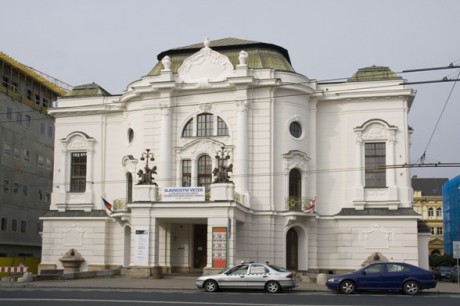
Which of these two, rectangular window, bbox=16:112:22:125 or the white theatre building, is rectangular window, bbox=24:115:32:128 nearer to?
rectangular window, bbox=16:112:22:125

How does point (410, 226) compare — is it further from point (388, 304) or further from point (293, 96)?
point (388, 304)

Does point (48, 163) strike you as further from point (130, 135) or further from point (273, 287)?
point (273, 287)

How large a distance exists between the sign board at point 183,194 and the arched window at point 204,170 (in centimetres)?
493

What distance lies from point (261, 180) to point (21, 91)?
107ft

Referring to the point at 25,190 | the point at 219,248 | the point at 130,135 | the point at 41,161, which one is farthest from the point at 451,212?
the point at 219,248

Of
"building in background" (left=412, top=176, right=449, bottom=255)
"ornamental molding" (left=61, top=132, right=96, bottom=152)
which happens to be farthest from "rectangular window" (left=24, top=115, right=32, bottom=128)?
"building in background" (left=412, top=176, right=449, bottom=255)

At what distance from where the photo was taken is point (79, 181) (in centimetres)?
4734

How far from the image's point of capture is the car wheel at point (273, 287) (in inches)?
1078

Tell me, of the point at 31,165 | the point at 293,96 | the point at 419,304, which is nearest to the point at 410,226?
the point at 293,96

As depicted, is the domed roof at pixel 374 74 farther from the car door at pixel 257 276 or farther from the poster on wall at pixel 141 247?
the car door at pixel 257 276

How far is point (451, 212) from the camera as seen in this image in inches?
3248

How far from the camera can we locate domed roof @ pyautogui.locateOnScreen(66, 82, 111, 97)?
159 feet

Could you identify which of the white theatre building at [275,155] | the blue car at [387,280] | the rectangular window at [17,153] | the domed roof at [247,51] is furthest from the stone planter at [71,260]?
the blue car at [387,280]

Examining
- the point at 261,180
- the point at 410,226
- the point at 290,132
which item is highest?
the point at 290,132
